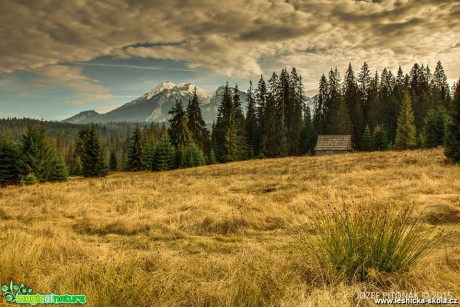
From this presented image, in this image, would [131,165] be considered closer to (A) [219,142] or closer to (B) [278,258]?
(A) [219,142]

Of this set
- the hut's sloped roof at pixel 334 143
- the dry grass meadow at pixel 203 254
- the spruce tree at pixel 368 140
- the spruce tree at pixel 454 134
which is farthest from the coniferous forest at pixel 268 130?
the dry grass meadow at pixel 203 254

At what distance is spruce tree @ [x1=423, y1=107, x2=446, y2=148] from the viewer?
1635 inches

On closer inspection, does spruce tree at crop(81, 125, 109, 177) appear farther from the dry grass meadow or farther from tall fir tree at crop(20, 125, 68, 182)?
the dry grass meadow

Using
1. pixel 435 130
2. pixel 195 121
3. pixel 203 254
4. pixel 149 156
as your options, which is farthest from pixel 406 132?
pixel 203 254

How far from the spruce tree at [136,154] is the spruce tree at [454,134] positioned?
44435mm

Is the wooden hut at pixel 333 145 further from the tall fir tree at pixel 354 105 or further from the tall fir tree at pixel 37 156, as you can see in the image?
the tall fir tree at pixel 37 156

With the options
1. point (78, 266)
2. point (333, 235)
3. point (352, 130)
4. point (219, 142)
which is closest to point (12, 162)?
point (219, 142)

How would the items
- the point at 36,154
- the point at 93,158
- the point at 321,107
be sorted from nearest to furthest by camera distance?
1. the point at 36,154
2. the point at 93,158
3. the point at 321,107

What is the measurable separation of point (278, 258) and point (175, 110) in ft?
161

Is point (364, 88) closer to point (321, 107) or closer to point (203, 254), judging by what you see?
point (321, 107)

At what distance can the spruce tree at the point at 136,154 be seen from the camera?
51.7m

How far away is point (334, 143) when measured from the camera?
154 feet

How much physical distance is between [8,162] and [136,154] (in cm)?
1973

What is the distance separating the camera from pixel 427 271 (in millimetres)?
3676
